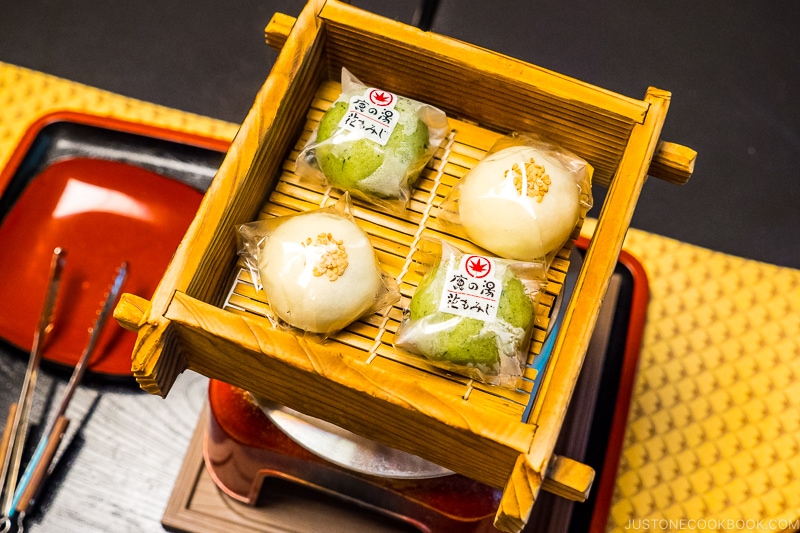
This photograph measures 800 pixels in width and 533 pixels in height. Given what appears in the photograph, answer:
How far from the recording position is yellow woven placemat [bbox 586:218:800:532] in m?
1.14

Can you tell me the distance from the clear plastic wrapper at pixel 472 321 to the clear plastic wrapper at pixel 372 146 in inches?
4.9

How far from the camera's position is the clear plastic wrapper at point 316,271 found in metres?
0.75

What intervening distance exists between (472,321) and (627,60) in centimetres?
136

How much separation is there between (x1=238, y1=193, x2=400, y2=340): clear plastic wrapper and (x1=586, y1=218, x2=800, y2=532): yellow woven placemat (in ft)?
2.07

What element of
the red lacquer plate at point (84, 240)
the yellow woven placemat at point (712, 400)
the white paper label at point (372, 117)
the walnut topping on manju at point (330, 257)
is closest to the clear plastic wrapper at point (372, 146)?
the white paper label at point (372, 117)

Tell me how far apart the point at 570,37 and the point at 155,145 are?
3.80 ft

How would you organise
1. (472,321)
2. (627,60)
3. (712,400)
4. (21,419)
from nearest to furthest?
(472,321) → (21,419) → (712,400) → (627,60)

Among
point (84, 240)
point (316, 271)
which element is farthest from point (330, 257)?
point (84, 240)

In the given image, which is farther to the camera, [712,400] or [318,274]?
[712,400]

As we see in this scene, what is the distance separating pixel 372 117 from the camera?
0.83 metres

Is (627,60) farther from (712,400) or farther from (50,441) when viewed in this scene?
(50,441)

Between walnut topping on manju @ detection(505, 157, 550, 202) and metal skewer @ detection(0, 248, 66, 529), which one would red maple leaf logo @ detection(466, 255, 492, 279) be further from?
metal skewer @ detection(0, 248, 66, 529)

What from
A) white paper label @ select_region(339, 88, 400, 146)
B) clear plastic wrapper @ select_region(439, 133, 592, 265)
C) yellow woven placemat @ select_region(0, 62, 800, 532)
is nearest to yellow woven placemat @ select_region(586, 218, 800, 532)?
yellow woven placemat @ select_region(0, 62, 800, 532)

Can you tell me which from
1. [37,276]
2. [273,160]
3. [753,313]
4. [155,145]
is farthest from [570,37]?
[37,276]
